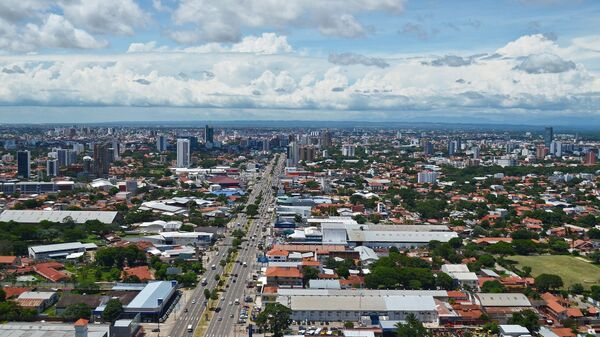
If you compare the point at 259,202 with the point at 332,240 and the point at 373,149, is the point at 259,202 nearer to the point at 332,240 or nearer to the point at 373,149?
Result: the point at 332,240

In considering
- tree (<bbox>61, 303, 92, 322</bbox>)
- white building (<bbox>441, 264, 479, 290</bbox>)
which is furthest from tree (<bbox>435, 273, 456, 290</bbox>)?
tree (<bbox>61, 303, 92, 322</bbox>)

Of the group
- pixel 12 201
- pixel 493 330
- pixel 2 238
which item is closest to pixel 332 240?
pixel 493 330

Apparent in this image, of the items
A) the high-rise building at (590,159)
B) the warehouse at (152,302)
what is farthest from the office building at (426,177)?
the warehouse at (152,302)

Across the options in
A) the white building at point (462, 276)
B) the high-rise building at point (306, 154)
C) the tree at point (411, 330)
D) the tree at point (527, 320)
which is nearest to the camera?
the tree at point (411, 330)

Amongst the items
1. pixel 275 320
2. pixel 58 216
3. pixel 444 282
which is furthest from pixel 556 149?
pixel 275 320

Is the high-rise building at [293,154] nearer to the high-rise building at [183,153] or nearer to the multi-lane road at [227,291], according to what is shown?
the high-rise building at [183,153]

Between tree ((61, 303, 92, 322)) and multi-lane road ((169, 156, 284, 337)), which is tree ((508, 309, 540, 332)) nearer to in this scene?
multi-lane road ((169, 156, 284, 337))

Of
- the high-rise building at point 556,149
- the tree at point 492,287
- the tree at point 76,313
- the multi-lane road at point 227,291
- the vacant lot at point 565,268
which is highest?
the high-rise building at point 556,149
